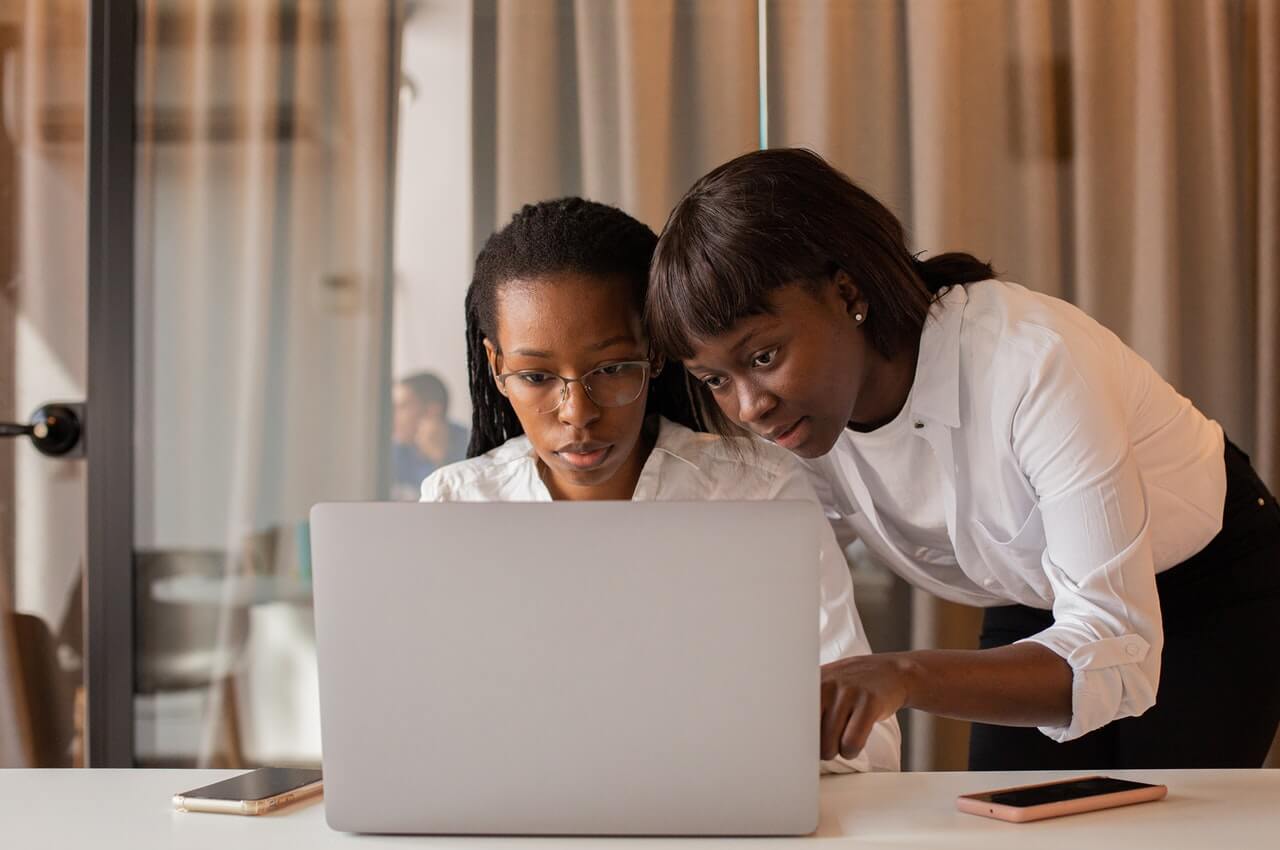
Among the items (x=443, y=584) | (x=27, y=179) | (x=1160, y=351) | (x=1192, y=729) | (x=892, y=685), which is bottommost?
(x=1192, y=729)

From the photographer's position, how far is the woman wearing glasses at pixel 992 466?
1.08 m

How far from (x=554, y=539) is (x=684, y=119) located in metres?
1.50

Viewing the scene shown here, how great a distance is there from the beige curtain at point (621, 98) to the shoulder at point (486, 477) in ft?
2.24

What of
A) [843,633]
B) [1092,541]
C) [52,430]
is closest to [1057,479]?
[1092,541]

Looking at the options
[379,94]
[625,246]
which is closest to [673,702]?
[625,246]

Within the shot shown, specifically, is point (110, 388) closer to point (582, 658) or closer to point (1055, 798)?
point (582, 658)

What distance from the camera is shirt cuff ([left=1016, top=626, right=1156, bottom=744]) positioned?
1.06m

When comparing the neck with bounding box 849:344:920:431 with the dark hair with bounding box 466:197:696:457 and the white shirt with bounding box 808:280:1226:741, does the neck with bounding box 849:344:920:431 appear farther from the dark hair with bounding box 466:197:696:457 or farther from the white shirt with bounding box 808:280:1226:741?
the dark hair with bounding box 466:197:696:457

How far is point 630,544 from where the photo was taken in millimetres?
771

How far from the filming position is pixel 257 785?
93cm

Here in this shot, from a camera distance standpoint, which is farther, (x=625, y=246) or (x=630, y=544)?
(x=625, y=246)

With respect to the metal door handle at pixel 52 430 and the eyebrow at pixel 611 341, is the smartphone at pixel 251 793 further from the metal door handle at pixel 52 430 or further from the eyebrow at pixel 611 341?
the metal door handle at pixel 52 430

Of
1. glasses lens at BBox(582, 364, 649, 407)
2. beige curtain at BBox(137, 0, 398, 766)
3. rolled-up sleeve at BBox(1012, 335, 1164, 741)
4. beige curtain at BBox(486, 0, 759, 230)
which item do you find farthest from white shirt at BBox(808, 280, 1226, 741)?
beige curtain at BBox(137, 0, 398, 766)

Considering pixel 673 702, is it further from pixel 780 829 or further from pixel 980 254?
pixel 980 254
